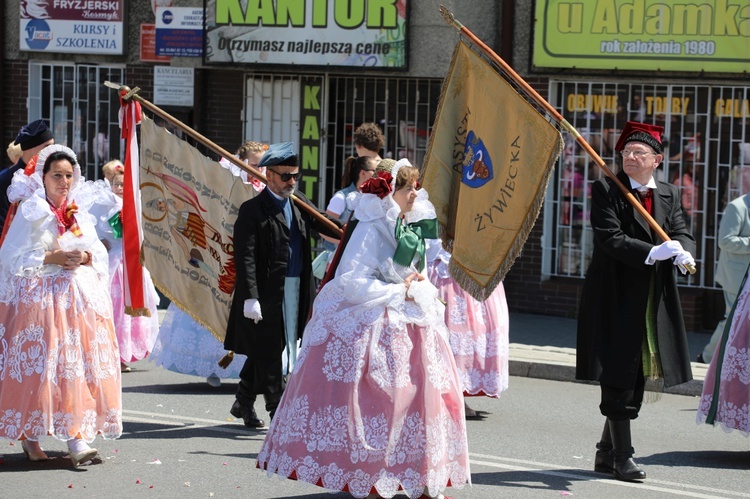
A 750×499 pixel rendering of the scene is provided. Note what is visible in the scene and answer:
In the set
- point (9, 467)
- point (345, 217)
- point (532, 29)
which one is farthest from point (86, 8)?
point (9, 467)

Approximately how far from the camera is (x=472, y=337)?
9766 millimetres

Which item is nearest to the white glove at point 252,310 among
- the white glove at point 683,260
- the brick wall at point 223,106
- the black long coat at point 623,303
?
the black long coat at point 623,303

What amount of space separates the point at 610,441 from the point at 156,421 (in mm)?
3229

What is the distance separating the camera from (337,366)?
21.8ft

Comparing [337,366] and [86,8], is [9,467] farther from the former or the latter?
[86,8]

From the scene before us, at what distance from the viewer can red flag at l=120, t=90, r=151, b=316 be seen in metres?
8.90

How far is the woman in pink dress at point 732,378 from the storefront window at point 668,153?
6.10 metres

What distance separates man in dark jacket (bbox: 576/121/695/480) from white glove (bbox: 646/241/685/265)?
0.57ft

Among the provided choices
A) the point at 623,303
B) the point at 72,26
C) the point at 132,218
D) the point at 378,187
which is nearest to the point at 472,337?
the point at 623,303

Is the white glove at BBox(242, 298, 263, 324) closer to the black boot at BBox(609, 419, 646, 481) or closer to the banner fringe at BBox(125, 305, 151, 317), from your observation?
the banner fringe at BBox(125, 305, 151, 317)

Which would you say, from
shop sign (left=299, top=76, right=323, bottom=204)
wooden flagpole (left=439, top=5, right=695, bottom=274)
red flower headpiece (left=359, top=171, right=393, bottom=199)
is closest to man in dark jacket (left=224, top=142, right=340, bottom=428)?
wooden flagpole (left=439, top=5, right=695, bottom=274)

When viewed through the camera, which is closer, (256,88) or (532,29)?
(532,29)

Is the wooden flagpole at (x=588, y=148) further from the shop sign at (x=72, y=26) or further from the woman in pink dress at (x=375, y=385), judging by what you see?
the shop sign at (x=72, y=26)

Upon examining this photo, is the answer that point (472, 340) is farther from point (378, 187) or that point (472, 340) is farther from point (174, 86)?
point (174, 86)
